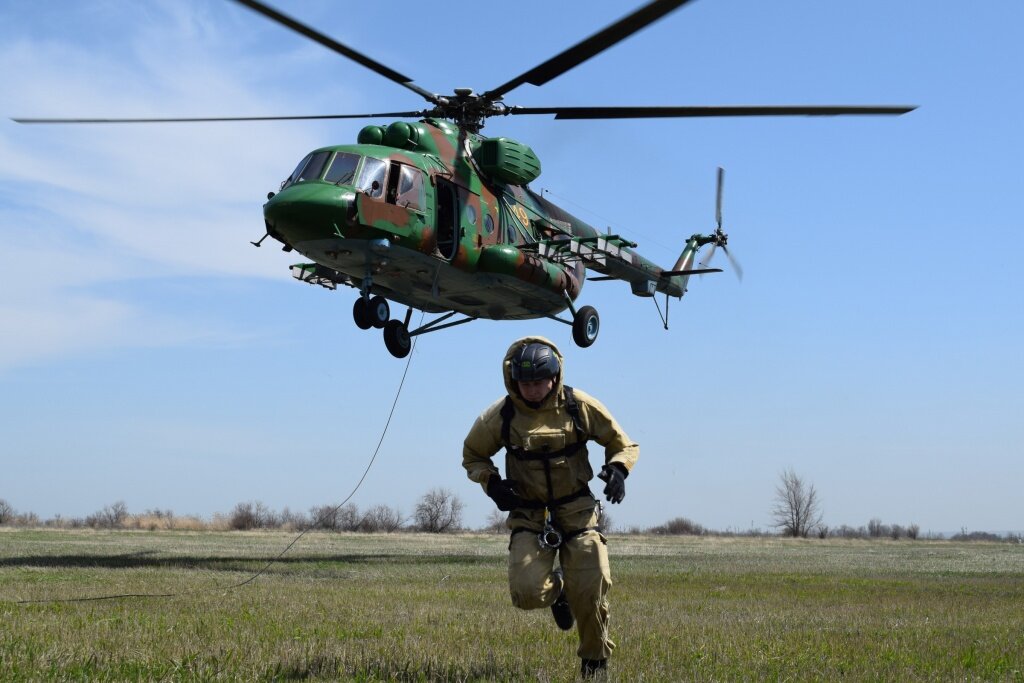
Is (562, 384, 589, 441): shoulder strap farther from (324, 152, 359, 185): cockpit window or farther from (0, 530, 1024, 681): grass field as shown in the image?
(324, 152, 359, 185): cockpit window

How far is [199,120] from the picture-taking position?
49.1 ft

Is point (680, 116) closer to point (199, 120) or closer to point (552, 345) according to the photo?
point (199, 120)

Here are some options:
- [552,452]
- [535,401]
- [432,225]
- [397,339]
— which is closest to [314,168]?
[432,225]

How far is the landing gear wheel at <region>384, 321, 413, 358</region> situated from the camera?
18484 mm

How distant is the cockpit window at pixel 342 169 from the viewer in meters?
15.7

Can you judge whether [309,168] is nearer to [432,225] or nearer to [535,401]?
[432,225]

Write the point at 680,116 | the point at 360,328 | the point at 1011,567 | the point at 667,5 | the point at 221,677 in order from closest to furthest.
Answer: the point at 221,677
the point at 667,5
the point at 680,116
the point at 360,328
the point at 1011,567

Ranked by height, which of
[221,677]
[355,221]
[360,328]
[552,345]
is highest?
[355,221]

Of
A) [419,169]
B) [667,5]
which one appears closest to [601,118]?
[419,169]

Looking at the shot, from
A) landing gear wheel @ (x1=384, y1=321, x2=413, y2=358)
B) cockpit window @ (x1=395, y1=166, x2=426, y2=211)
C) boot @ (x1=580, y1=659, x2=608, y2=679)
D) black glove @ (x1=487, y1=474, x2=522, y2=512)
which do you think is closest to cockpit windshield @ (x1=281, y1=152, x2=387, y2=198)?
cockpit window @ (x1=395, y1=166, x2=426, y2=211)

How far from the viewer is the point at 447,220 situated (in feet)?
56.7

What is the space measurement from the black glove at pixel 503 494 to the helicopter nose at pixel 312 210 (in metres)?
9.53

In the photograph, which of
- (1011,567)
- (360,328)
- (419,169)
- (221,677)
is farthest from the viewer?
(1011,567)

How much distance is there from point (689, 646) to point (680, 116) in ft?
29.2
